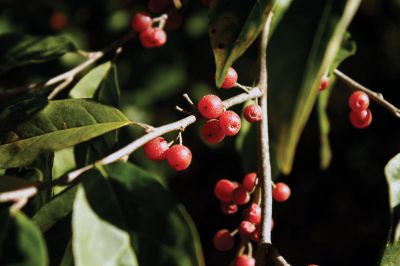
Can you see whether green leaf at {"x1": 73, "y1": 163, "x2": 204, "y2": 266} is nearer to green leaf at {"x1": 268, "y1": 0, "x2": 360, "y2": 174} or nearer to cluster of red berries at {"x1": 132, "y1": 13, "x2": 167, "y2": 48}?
green leaf at {"x1": 268, "y1": 0, "x2": 360, "y2": 174}

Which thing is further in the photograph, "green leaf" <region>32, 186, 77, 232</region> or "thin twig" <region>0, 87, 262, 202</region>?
"green leaf" <region>32, 186, 77, 232</region>

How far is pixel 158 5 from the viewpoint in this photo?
1.64 metres

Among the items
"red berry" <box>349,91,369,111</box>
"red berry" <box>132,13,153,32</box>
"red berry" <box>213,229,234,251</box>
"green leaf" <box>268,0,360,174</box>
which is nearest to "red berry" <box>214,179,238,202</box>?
"red berry" <box>213,229,234,251</box>

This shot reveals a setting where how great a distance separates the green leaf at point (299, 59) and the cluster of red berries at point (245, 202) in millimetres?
589

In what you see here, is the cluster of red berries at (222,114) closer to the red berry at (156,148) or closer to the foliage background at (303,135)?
the red berry at (156,148)

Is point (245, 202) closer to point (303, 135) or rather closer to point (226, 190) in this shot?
point (226, 190)

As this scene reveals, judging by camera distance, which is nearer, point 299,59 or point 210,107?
point 299,59

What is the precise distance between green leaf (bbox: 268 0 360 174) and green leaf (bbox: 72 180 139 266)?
0.30 m

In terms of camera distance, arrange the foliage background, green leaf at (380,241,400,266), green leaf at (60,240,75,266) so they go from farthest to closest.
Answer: the foliage background, green leaf at (380,241,400,266), green leaf at (60,240,75,266)

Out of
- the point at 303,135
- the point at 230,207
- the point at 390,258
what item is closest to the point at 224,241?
the point at 230,207

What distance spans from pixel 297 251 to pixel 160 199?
8.61 feet

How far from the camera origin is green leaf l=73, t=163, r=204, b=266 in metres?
0.86

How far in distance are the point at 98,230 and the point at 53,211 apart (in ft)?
0.88

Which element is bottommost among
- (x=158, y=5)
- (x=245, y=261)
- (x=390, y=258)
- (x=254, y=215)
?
(x=245, y=261)
